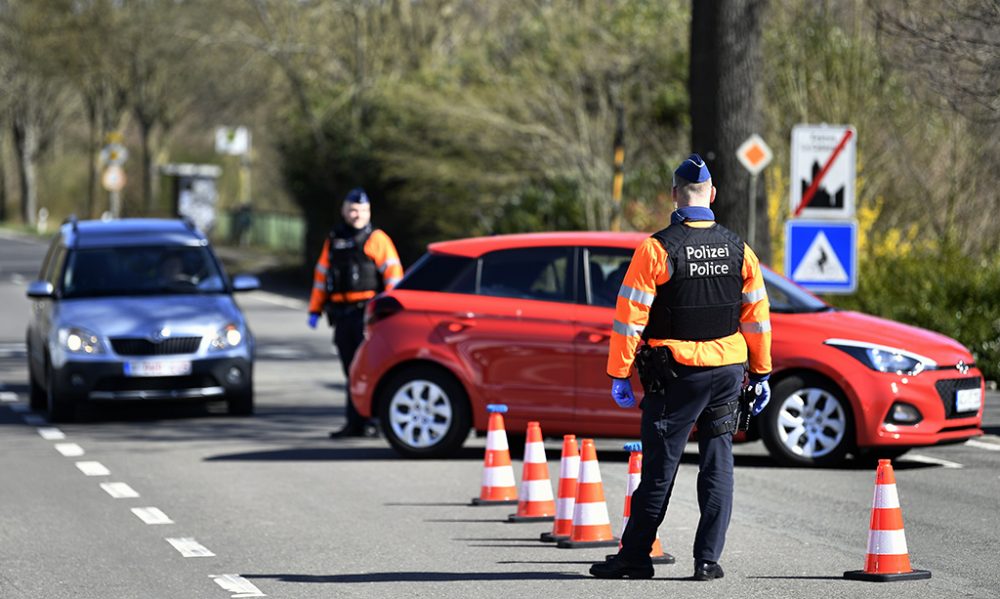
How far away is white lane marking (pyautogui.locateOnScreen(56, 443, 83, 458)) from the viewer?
13.3 metres

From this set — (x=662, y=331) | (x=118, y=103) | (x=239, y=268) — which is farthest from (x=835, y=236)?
(x=118, y=103)

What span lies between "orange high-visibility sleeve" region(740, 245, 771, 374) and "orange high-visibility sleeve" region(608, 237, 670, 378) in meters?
0.42

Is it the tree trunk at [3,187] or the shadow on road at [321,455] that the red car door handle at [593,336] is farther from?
the tree trunk at [3,187]

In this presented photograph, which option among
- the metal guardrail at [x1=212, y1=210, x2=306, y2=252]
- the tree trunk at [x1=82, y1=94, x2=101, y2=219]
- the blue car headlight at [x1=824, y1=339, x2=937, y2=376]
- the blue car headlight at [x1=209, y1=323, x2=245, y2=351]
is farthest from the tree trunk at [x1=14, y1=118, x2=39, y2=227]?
the blue car headlight at [x1=824, y1=339, x2=937, y2=376]

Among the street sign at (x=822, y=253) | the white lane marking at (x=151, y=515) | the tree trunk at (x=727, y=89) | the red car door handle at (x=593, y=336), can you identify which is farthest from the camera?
the tree trunk at (x=727, y=89)

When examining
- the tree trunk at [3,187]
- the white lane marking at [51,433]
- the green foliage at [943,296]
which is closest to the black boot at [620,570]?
the white lane marking at [51,433]

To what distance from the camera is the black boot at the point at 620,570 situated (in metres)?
8.08

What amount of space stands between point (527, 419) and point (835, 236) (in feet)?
19.0

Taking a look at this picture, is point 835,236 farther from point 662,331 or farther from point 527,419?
point 662,331

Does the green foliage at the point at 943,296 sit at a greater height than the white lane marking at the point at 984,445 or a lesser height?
greater

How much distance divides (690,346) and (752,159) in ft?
34.9

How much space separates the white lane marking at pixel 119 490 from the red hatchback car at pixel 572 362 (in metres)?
1.97

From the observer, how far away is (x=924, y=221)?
2658 cm

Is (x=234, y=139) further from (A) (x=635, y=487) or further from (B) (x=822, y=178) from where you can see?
(A) (x=635, y=487)
